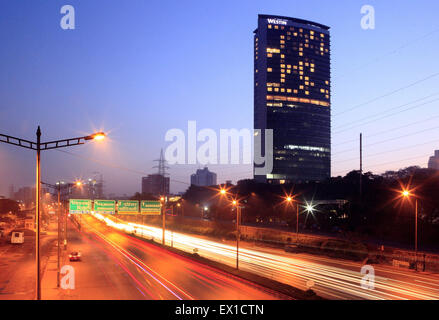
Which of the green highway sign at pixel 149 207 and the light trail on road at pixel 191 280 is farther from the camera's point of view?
the green highway sign at pixel 149 207

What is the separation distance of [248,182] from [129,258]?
76372mm

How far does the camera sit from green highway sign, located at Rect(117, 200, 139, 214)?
44.5 m

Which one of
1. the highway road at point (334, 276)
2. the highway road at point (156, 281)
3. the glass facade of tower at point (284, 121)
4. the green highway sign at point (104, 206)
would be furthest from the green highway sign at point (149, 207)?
the glass facade of tower at point (284, 121)

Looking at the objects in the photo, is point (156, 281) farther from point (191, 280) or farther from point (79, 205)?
point (79, 205)

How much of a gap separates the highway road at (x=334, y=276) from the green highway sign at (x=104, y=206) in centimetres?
1468

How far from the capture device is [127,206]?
1781 inches

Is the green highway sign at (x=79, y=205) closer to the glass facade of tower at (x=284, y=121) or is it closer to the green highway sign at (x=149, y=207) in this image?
the green highway sign at (x=149, y=207)

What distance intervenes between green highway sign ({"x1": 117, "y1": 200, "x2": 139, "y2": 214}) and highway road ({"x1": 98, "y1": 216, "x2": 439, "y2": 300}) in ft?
39.7

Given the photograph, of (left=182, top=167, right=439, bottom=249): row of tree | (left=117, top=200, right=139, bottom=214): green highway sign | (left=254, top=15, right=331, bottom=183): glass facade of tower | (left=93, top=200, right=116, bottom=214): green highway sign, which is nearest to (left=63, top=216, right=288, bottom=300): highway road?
(left=117, top=200, right=139, bottom=214): green highway sign

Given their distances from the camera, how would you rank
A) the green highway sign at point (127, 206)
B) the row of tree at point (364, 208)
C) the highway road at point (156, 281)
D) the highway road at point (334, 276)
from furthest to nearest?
the row of tree at point (364, 208) < the green highway sign at point (127, 206) < the highway road at point (334, 276) < the highway road at point (156, 281)

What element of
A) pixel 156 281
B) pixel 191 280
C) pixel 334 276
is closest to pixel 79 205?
pixel 156 281

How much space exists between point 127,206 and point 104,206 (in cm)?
291

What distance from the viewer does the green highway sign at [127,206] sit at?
4450 centimetres
